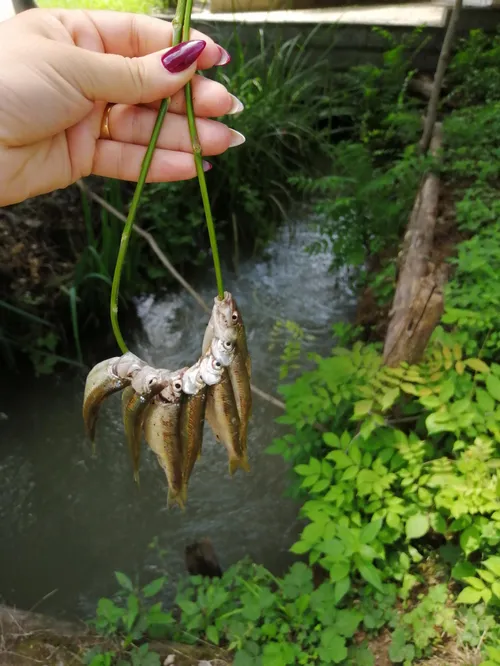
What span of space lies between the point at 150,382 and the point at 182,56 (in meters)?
0.64

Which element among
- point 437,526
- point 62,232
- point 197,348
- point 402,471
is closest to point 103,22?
point 402,471

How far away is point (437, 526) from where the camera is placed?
6.25ft

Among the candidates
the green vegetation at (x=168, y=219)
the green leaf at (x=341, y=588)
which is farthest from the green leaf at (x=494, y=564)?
the green vegetation at (x=168, y=219)

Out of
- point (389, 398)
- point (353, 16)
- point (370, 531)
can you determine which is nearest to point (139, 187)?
point (389, 398)

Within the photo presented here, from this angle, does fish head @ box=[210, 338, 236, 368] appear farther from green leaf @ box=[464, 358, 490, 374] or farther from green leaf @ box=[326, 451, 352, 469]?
green leaf @ box=[464, 358, 490, 374]

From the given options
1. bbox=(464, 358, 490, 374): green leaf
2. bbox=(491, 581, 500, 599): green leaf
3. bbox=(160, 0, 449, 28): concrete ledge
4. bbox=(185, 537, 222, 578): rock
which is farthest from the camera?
bbox=(160, 0, 449, 28): concrete ledge

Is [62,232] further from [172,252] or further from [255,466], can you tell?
[255,466]

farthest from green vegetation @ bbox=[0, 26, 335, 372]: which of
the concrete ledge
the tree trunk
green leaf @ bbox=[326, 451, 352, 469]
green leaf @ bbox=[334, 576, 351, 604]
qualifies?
green leaf @ bbox=[334, 576, 351, 604]

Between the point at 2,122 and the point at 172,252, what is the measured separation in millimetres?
2890

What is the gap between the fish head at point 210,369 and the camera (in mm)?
1018

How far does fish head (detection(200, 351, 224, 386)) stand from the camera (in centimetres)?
102

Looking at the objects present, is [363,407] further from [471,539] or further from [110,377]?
[110,377]

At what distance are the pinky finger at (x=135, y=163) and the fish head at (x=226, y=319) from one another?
21.2 inches

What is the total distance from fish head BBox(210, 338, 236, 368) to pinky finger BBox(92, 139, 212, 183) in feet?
1.92
